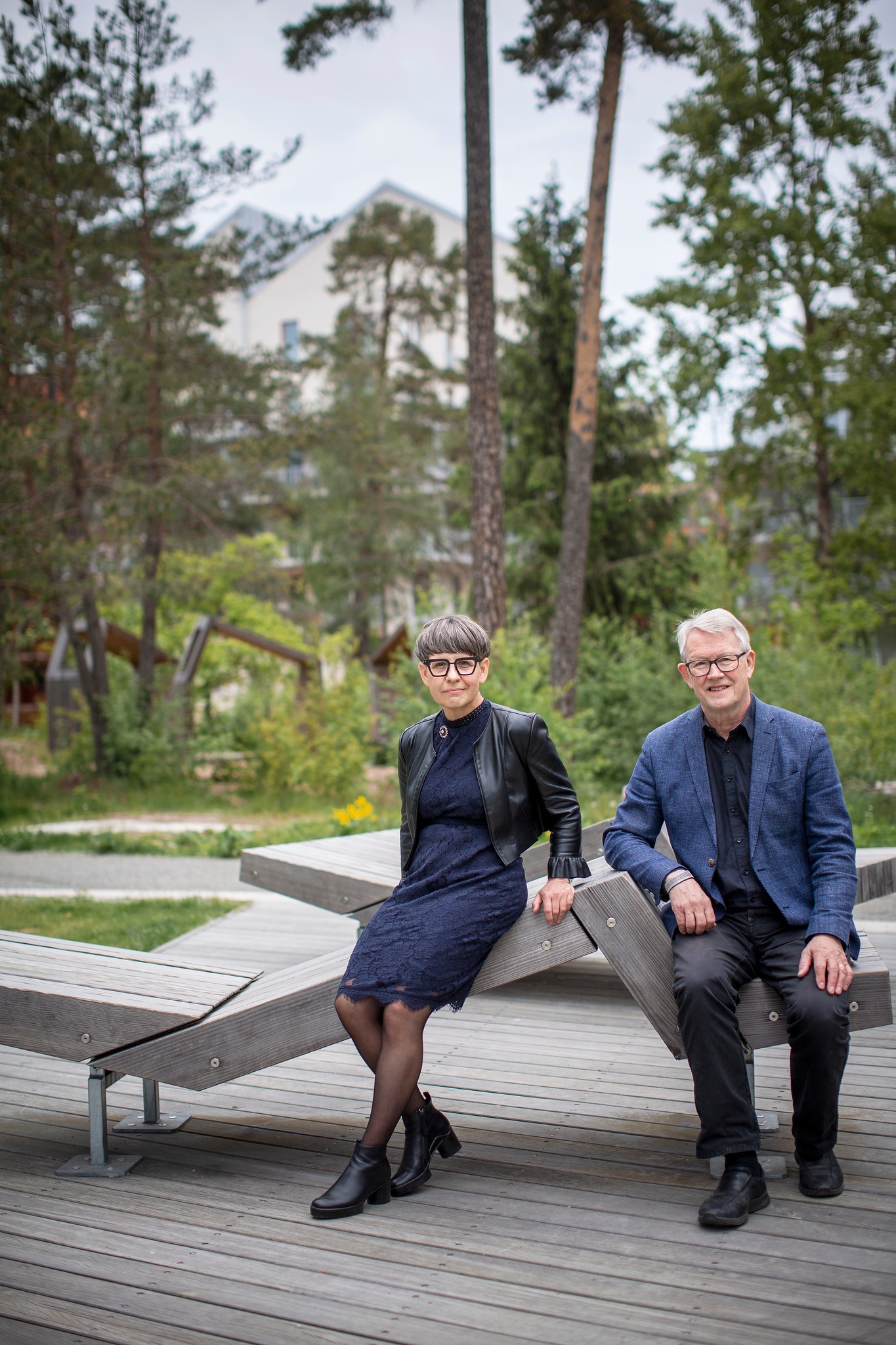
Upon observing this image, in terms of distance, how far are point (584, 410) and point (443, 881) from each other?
10.5 meters

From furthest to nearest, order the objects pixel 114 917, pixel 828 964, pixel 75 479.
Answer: pixel 75 479
pixel 114 917
pixel 828 964

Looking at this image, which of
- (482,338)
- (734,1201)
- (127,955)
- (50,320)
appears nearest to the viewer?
(734,1201)

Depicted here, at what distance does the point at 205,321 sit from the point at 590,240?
230 inches

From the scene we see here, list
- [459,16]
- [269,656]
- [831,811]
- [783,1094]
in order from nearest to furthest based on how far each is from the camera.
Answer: [831,811], [783,1094], [459,16], [269,656]

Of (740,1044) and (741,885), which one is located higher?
(741,885)

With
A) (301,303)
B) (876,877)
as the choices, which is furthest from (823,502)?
(301,303)

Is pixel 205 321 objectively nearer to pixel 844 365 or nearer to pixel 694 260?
pixel 694 260

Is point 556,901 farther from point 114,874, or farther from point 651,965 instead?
point 114,874

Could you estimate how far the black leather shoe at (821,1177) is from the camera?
268 centimetres

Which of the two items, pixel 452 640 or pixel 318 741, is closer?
pixel 452 640

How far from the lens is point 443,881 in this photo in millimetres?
2990

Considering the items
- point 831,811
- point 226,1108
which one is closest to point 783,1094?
point 831,811

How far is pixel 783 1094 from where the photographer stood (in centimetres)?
338

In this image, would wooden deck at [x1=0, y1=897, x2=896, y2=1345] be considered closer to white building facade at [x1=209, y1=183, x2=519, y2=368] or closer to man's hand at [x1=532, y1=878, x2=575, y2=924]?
man's hand at [x1=532, y1=878, x2=575, y2=924]
